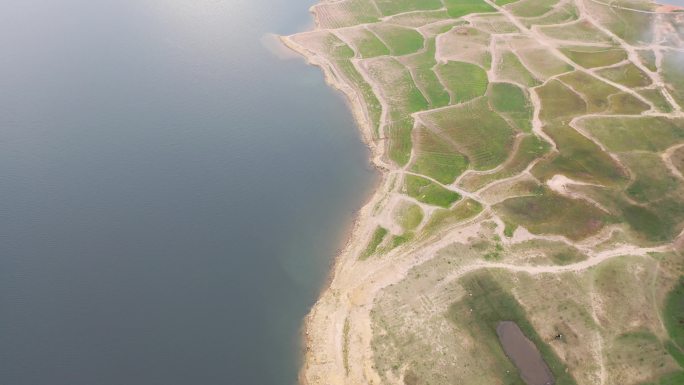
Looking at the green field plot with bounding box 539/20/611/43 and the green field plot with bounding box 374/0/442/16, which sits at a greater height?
the green field plot with bounding box 374/0/442/16

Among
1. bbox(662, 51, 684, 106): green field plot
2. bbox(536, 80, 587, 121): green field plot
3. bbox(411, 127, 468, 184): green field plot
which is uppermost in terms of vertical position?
bbox(411, 127, 468, 184): green field plot

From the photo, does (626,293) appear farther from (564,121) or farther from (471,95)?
(471,95)

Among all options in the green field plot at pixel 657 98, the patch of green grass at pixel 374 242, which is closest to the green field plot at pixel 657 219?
the green field plot at pixel 657 98

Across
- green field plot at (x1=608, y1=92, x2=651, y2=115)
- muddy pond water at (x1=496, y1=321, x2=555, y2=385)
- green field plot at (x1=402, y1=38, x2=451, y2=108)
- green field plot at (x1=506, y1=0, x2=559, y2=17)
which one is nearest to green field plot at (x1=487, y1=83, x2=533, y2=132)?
green field plot at (x1=402, y1=38, x2=451, y2=108)

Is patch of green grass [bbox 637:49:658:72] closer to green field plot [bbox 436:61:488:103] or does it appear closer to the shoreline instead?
green field plot [bbox 436:61:488:103]

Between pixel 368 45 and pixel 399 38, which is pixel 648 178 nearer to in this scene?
pixel 399 38
